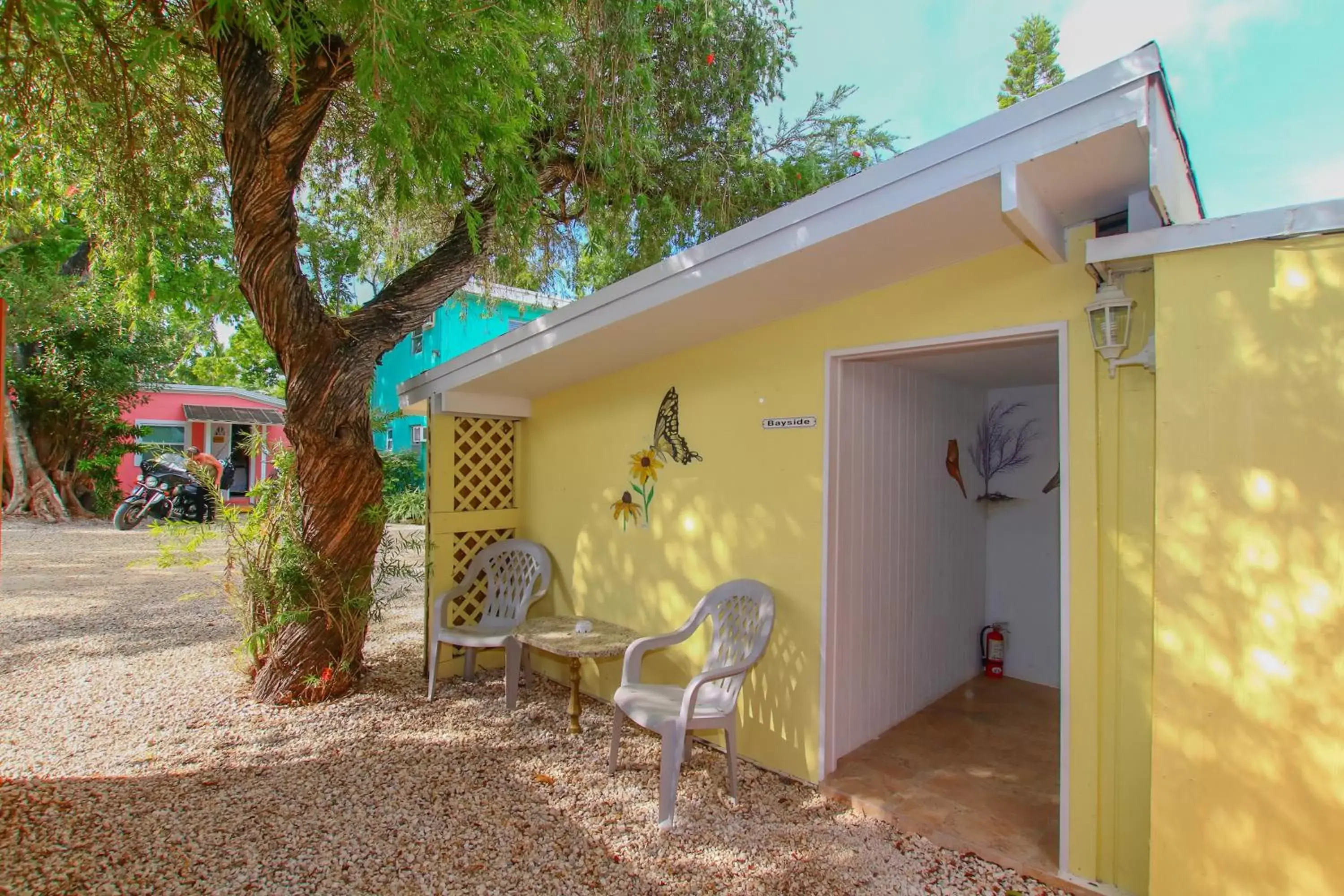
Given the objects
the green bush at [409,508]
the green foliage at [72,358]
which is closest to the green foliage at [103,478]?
the green foliage at [72,358]

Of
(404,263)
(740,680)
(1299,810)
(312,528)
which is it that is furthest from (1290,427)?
(404,263)

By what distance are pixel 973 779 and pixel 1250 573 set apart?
2.12m

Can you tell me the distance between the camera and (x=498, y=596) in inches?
226

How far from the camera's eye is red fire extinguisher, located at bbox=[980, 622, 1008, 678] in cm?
597

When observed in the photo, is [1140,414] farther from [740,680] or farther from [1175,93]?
[740,680]

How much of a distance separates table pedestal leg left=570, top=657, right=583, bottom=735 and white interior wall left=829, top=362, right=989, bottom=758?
1.65 meters

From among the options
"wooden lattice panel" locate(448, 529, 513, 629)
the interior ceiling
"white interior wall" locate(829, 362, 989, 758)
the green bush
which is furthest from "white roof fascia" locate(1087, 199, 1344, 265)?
the green bush

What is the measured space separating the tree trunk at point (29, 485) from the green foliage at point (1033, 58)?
1112 inches

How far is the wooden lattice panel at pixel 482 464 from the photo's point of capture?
5680 mm

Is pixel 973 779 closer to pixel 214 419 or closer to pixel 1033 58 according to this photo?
pixel 214 419

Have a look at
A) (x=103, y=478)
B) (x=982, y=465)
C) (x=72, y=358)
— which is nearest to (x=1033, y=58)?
(x=982, y=465)

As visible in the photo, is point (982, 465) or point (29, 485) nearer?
point (982, 465)

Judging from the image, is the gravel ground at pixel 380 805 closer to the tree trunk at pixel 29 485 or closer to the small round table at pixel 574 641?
the small round table at pixel 574 641

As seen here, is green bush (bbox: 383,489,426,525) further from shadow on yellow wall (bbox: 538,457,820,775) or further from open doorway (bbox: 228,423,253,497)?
shadow on yellow wall (bbox: 538,457,820,775)
